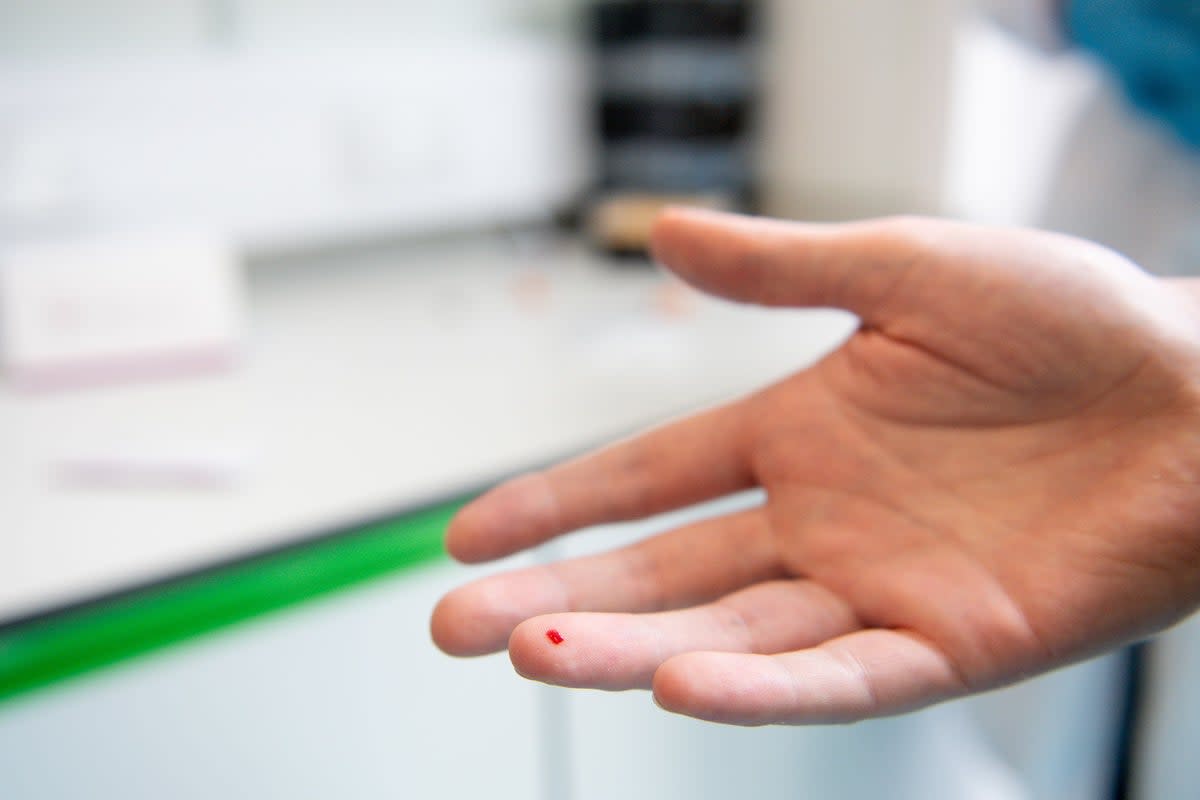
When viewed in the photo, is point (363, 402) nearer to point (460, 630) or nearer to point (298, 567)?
point (298, 567)

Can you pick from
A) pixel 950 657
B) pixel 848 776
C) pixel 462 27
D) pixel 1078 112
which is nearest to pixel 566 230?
pixel 462 27

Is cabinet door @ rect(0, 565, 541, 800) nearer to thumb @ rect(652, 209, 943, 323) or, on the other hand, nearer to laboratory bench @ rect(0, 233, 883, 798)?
laboratory bench @ rect(0, 233, 883, 798)

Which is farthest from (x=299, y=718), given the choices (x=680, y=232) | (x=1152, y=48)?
(x=1152, y=48)

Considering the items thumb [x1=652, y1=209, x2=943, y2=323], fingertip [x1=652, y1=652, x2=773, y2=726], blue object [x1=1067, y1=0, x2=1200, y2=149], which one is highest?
blue object [x1=1067, y1=0, x2=1200, y2=149]

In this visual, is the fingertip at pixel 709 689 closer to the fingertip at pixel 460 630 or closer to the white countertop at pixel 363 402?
the fingertip at pixel 460 630

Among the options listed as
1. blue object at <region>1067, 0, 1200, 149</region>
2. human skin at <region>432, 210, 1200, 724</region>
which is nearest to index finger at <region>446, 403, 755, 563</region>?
human skin at <region>432, 210, 1200, 724</region>

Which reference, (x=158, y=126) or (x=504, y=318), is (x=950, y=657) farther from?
(x=158, y=126)

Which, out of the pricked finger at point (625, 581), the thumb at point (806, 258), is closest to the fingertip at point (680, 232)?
the thumb at point (806, 258)

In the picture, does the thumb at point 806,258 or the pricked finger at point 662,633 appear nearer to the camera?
the pricked finger at point 662,633
